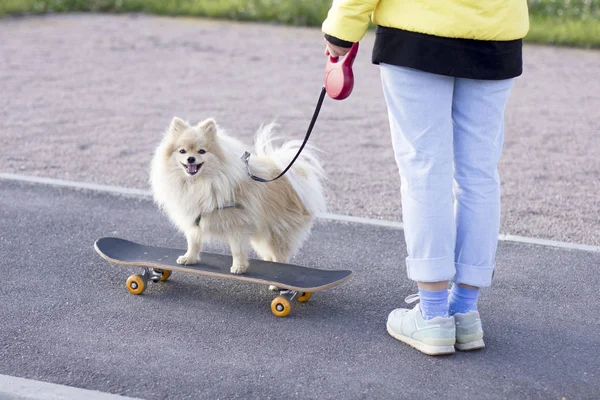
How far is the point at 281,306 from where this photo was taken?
12.7 ft

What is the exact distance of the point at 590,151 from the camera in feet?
23.2

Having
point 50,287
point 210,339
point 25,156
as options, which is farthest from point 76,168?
point 210,339

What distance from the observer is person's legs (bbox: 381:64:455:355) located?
324cm

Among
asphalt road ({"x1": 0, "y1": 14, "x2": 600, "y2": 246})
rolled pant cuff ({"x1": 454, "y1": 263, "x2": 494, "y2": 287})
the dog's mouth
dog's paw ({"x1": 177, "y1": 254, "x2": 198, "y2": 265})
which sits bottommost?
asphalt road ({"x1": 0, "y1": 14, "x2": 600, "y2": 246})

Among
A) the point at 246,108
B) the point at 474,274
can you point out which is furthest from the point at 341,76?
the point at 246,108

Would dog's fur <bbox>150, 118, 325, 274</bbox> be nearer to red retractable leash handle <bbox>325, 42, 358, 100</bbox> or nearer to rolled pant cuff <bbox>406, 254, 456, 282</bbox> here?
red retractable leash handle <bbox>325, 42, 358, 100</bbox>

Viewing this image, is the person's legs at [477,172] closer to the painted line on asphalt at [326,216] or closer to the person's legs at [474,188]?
the person's legs at [474,188]

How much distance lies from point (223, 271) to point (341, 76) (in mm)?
1234

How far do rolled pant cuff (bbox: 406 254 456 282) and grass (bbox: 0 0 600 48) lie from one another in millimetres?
9934

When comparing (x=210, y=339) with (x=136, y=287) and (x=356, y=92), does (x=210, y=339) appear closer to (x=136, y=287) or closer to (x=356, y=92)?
(x=136, y=287)

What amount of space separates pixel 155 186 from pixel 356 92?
5657 mm

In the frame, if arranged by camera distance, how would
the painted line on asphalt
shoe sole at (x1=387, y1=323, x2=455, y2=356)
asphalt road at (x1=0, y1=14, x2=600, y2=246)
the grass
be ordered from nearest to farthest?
shoe sole at (x1=387, y1=323, x2=455, y2=356) < the painted line on asphalt < asphalt road at (x1=0, y1=14, x2=600, y2=246) < the grass

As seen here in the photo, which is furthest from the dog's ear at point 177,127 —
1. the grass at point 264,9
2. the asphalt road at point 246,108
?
the grass at point 264,9

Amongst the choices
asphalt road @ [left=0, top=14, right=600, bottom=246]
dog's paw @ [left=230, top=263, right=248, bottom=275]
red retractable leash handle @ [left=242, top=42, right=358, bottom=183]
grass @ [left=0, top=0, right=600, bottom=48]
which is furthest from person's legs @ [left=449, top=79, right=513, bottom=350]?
grass @ [left=0, top=0, right=600, bottom=48]
